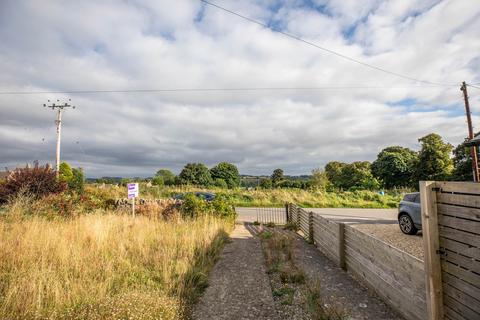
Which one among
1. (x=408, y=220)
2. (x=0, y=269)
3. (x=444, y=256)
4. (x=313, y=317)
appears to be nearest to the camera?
(x=444, y=256)

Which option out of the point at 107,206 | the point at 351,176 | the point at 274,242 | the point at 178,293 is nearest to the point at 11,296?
the point at 178,293

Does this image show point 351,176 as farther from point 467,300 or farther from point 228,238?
point 467,300

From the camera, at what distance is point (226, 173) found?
211 feet

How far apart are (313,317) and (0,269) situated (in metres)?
5.22

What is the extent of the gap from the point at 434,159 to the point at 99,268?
1496 inches

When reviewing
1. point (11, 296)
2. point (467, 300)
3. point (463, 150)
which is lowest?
point (11, 296)

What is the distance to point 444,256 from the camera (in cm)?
252

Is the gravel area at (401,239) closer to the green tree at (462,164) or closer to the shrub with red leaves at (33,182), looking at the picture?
the shrub with red leaves at (33,182)

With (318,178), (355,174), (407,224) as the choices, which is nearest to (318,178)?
(318,178)

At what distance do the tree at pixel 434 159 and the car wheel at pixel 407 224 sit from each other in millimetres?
28069

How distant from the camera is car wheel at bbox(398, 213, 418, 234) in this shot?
8.69 meters

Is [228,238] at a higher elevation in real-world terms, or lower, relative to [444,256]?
lower

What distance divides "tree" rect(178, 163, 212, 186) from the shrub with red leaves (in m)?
43.8

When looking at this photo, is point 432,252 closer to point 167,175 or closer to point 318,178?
point 318,178
